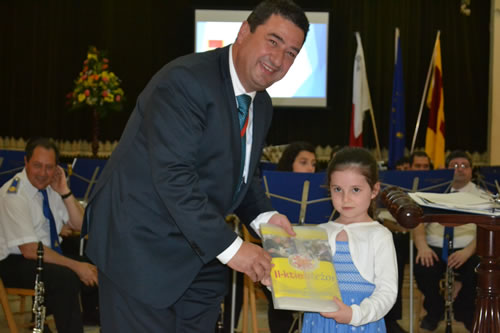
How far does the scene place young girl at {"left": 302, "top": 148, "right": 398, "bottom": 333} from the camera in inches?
85.8

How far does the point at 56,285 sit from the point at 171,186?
248cm

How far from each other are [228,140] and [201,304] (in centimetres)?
61

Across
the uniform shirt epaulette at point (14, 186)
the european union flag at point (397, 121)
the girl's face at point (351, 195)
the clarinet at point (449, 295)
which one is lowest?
the clarinet at point (449, 295)

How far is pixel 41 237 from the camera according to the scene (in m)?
4.40

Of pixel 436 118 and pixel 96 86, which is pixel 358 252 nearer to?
pixel 96 86

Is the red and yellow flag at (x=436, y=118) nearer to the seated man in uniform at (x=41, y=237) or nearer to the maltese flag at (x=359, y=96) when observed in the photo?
the maltese flag at (x=359, y=96)

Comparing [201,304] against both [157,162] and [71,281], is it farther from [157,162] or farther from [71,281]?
[71,281]

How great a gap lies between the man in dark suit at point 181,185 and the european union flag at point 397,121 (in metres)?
6.93

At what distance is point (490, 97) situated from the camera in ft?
32.5

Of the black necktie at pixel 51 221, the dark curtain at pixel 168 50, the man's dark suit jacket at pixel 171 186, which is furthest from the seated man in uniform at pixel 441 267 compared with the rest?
the dark curtain at pixel 168 50

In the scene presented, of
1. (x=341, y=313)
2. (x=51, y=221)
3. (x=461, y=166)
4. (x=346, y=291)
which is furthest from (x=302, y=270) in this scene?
(x=461, y=166)

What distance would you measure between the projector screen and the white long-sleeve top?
7.20m

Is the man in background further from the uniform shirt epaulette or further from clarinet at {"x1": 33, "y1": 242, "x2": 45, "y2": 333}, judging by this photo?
the uniform shirt epaulette

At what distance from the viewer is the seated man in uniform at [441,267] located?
4801 mm
